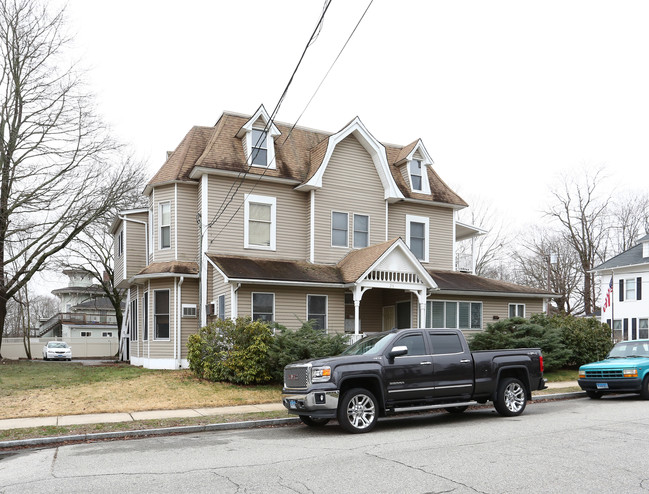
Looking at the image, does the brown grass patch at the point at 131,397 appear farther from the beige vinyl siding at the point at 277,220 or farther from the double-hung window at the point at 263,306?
the beige vinyl siding at the point at 277,220

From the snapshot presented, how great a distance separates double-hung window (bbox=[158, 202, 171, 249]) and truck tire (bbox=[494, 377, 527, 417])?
14.9 m

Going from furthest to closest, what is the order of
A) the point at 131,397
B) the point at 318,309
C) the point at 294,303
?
the point at 318,309, the point at 294,303, the point at 131,397

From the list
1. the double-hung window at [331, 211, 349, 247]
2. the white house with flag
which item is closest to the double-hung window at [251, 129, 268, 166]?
the double-hung window at [331, 211, 349, 247]

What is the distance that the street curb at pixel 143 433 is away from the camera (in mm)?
10203

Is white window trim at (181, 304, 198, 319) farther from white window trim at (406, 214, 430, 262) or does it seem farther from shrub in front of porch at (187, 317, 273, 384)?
white window trim at (406, 214, 430, 262)

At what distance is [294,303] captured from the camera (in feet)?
69.5

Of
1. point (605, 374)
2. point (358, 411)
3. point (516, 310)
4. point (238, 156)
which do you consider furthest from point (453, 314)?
point (358, 411)

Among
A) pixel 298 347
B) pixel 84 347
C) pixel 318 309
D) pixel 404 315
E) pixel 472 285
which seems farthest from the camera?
pixel 84 347

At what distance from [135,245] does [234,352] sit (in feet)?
37.6

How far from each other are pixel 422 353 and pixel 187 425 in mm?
4878

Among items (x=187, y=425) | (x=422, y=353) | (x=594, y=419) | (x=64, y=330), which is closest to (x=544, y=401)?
(x=594, y=419)

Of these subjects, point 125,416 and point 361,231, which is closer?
point 125,416

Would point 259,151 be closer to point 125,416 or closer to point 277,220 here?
point 277,220

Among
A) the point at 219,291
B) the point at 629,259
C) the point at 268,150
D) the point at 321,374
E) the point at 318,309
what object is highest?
the point at 268,150
